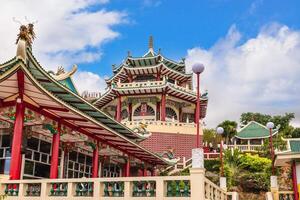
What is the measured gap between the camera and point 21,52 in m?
11.1

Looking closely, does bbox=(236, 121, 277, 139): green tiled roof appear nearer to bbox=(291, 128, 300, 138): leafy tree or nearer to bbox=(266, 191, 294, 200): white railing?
bbox=(291, 128, 300, 138): leafy tree

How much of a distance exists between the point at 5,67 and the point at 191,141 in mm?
29747

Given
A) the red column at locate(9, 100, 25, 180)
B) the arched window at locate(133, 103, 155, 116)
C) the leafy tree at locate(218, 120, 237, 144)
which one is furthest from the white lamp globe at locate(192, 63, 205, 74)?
the leafy tree at locate(218, 120, 237, 144)

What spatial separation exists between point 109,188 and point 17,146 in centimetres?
367

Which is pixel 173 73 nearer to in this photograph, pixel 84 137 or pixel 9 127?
pixel 84 137

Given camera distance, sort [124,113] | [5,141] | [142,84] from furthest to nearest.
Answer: [124,113], [142,84], [5,141]

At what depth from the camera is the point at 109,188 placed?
1084cm

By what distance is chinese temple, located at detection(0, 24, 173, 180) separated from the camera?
11.8 meters

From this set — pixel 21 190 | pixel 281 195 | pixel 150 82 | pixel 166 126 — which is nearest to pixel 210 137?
pixel 166 126

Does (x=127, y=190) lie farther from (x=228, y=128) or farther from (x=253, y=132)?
(x=253, y=132)

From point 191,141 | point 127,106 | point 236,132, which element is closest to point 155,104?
point 127,106

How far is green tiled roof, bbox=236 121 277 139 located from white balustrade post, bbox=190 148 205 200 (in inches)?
1771

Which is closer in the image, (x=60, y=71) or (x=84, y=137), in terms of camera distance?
(x=84, y=137)

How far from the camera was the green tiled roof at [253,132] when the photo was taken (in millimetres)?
52062
